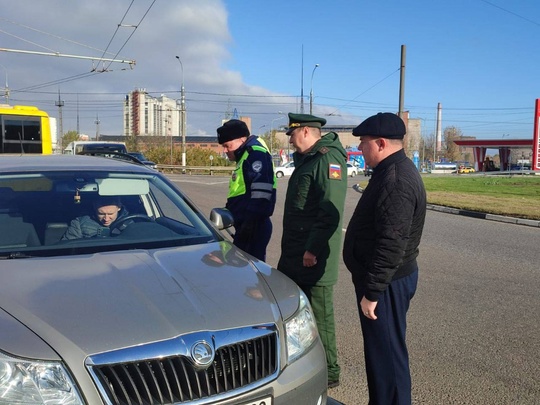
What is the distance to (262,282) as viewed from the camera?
2756mm

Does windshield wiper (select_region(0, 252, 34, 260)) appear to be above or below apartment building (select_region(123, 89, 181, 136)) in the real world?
below

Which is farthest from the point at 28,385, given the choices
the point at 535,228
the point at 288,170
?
the point at 288,170

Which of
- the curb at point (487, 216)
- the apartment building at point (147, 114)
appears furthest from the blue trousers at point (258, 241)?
the apartment building at point (147, 114)

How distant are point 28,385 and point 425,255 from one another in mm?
7660

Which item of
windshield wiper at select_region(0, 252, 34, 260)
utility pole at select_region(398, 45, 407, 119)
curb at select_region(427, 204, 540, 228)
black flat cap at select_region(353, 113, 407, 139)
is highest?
utility pole at select_region(398, 45, 407, 119)

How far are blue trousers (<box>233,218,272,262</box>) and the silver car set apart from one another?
3.71 ft

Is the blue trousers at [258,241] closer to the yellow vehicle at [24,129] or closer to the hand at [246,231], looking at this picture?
the hand at [246,231]

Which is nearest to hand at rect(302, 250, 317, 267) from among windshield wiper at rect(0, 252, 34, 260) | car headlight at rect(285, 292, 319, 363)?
car headlight at rect(285, 292, 319, 363)

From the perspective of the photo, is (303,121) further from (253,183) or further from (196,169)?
(196,169)

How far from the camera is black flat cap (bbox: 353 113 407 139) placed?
9.55 ft

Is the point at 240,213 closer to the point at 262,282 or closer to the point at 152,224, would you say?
the point at 152,224

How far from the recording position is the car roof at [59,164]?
11.9 ft

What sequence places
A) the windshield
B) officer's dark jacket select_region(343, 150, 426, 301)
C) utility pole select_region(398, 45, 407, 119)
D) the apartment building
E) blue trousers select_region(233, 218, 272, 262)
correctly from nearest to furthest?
officer's dark jacket select_region(343, 150, 426, 301), the windshield, blue trousers select_region(233, 218, 272, 262), utility pole select_region(398, 45, 407, 119), the apartment building

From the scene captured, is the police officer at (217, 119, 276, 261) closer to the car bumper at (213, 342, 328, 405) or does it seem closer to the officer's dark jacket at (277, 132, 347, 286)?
the officer's dark jacket at (277, 132, 347, 286)
